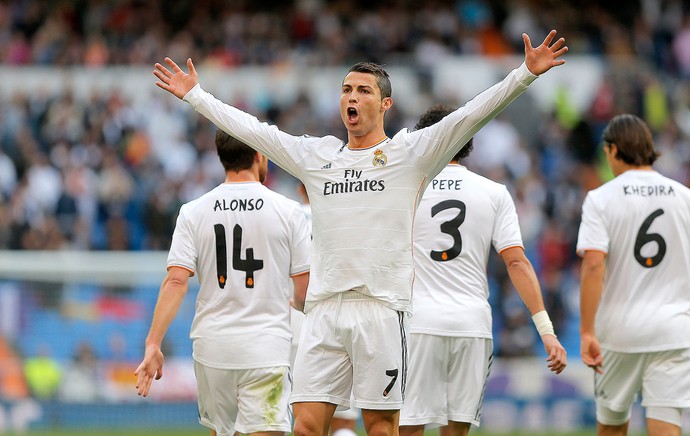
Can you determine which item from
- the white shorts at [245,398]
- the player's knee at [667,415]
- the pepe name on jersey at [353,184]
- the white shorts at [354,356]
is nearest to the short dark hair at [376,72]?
the pepe name on jersey at [353,184]

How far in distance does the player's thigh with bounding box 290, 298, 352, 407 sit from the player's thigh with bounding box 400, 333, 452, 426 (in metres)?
1.47

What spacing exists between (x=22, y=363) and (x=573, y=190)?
9.95 meters

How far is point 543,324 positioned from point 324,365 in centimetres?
173

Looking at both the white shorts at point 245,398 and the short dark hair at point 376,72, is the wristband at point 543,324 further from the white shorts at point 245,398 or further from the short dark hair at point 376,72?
the short dark hair at point 376,72

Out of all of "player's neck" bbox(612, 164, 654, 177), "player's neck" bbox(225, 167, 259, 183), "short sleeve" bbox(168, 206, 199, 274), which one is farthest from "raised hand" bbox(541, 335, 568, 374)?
"short sleeve" bbox(168, 206, 199, 274)

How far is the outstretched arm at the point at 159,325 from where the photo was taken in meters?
7.90

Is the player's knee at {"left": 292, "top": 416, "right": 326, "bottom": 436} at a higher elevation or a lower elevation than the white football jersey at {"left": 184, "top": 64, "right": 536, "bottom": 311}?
lower

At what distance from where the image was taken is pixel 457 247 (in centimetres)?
933

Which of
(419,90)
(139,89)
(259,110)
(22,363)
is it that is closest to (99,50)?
(139,89)

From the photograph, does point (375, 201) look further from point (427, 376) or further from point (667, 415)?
point (667, 415)

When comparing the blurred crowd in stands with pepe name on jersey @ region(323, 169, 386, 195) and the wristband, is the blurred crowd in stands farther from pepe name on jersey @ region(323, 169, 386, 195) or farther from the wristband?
pepe name on jersey @ region(323, 169, 386, 195)

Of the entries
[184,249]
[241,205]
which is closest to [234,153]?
[241,205]

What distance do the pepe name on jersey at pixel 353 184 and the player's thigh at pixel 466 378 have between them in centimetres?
190

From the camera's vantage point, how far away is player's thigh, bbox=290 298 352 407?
7.75 m
